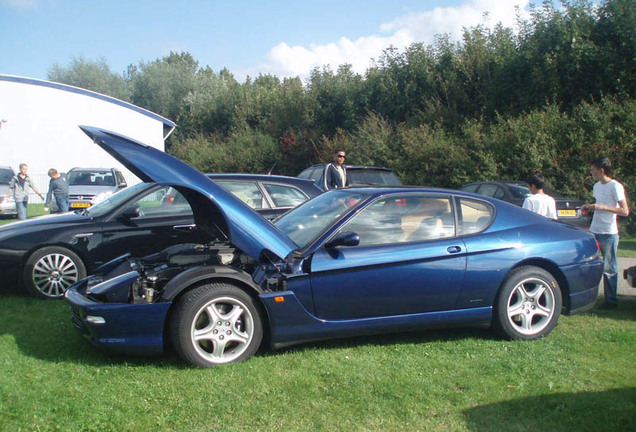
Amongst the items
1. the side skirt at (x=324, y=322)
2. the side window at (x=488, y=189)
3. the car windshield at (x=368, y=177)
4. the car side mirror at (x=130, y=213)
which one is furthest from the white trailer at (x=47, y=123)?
the side skirt at (x=324, y=322)

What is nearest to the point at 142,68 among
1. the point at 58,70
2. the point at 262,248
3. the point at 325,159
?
the point at 58,70

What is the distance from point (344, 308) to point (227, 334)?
37.5 inches

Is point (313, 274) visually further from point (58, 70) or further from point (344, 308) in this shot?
point (58, 70)

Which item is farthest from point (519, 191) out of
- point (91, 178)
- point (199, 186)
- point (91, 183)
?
point (91, 178)

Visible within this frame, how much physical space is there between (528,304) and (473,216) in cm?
93

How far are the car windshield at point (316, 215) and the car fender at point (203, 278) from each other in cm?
57

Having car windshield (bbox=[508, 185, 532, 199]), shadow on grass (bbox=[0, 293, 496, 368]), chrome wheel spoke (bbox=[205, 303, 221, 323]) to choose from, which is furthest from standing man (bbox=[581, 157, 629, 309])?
car windshield (bbox=[508, 185, 532, 199])

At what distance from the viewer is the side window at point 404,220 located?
451cm

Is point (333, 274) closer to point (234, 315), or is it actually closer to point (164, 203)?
point (234, 315)

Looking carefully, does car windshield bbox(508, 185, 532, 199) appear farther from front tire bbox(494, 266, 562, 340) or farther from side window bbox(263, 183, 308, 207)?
front tire bbox(494, 266, 562, 340)

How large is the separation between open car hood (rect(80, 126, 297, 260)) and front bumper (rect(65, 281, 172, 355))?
79cm

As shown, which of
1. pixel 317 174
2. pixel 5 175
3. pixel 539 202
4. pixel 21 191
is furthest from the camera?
pixel 5 175

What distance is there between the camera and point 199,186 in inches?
164

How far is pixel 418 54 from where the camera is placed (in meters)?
24.2
